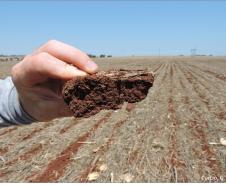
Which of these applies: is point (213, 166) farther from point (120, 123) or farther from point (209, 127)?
point (120, 123)

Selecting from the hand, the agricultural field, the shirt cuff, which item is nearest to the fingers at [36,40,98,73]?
the hand

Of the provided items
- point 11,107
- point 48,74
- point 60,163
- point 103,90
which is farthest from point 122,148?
point 48,74

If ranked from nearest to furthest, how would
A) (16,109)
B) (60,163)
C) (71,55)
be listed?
(71,55)
(16,109)
(60,163)

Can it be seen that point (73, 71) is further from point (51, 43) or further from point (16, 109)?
point (16, 109)

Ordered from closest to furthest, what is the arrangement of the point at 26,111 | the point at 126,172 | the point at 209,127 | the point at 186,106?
the point at 26,111 → the point at 126,172 → the point at 209,127 → the point at 186,106

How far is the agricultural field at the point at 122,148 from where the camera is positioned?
5.91 meters

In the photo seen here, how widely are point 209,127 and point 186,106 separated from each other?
3311 mm

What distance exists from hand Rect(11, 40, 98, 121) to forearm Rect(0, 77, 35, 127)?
63mm

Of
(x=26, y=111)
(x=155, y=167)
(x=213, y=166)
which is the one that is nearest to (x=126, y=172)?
(x=155, y=167)

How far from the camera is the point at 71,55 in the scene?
77.1 inches

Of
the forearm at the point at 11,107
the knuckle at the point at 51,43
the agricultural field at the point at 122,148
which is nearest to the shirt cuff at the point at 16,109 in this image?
the forearm at the point at 11,107

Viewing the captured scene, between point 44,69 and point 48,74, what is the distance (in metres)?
0.04

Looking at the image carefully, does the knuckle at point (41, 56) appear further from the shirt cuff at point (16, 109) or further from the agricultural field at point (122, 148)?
the agricultural field at point (122, 148)

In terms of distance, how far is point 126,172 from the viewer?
5938mm
